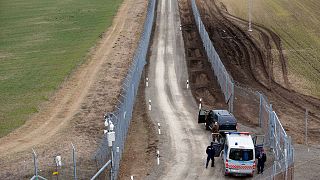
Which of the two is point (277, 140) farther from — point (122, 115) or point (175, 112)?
point (175, 112)

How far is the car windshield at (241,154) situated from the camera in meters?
32.9

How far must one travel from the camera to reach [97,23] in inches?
3364

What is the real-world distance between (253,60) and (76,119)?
2708cm

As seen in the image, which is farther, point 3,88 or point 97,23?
point 97,23

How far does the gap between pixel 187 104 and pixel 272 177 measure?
781 inches

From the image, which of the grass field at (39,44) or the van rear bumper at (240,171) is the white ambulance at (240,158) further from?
the grass field at (39,44)

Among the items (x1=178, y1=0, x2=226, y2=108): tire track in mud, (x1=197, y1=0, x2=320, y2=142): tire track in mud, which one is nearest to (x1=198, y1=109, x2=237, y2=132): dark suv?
(x1=197, y1=0, x2=320, y2=142): tire track in mud

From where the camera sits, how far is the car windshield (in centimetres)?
3294

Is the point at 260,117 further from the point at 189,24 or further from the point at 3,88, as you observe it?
the point at 189,24

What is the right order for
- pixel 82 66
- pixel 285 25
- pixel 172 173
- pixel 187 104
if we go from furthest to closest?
1. pixel 285 25
2. pixel 82 66
3. pixel 187 104
4. pixel 172 173

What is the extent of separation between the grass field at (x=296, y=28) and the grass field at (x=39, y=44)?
21439mm

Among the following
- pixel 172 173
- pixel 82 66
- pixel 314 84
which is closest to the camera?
pixel 172 173

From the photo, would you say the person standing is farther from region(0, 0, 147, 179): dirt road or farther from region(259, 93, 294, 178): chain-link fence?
region(0, 0, 147, 179): dirt road

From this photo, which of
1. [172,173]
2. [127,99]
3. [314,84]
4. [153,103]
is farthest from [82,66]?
[172,173]
